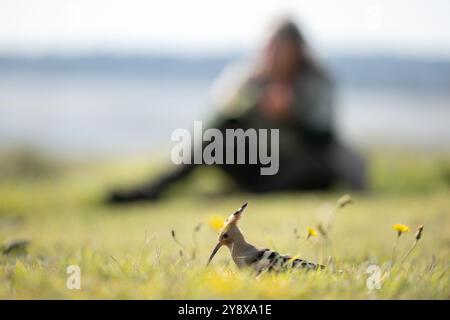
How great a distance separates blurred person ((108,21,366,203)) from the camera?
41.3 feet

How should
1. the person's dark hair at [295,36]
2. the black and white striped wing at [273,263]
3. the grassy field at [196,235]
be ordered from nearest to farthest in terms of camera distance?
the grassy field at [196,235], the black and white striped wing at [273,263], the person's dark hair at [295,36]

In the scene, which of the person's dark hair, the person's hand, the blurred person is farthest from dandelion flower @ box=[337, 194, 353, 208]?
the person's dark hair

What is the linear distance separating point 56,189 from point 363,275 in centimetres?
951

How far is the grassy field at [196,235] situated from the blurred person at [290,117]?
0.68 m

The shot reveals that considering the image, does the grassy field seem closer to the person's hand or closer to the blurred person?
the blurred person

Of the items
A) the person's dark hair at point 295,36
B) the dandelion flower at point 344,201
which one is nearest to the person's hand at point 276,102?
the person's dark hair at point 295,36

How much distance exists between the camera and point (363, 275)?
3.47 metres

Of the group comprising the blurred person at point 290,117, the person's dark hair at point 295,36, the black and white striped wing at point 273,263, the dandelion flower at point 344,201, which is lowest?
the black and white striped wing at point 273,263

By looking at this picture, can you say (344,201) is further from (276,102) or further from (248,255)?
(276,102)

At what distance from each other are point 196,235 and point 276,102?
6.10 m

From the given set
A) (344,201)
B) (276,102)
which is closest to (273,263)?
(344,201)

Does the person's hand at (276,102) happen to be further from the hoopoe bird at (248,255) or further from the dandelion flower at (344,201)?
the hoopoe bird at (248,255)

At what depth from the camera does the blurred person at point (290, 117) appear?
1259 cm

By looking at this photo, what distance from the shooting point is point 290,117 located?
41.7 ft
